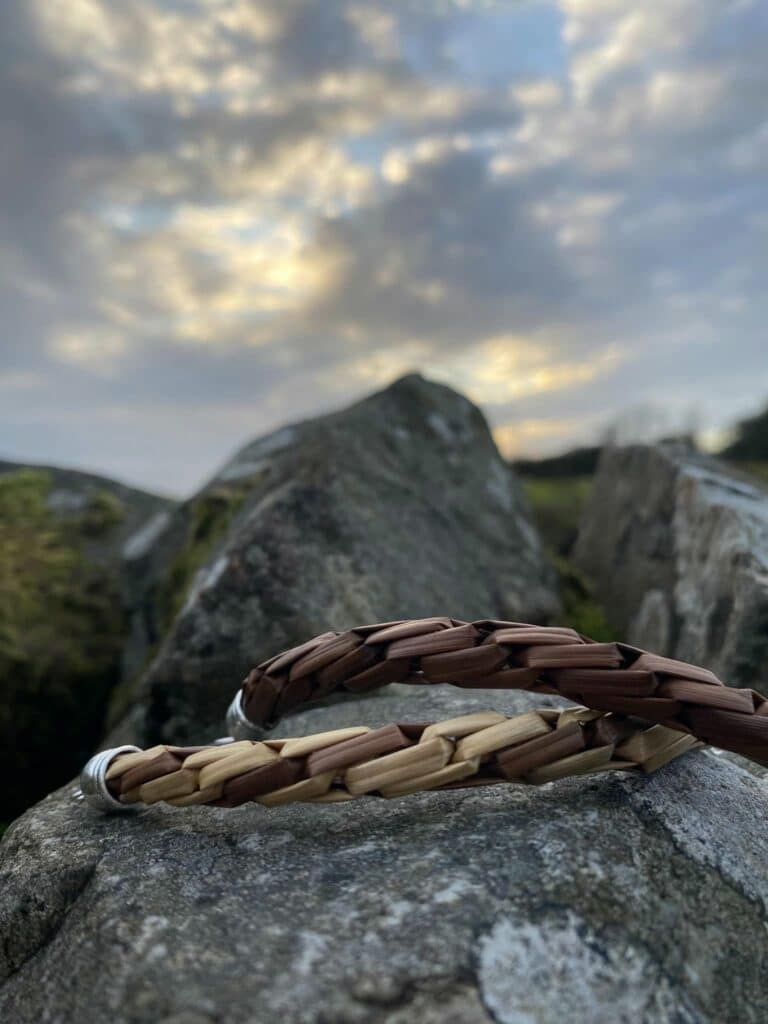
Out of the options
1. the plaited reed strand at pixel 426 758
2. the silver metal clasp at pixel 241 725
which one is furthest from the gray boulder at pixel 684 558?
the silver metal clasp at pixel 241 725

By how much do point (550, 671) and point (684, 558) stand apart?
81.1 inches

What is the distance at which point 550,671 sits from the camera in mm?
1376

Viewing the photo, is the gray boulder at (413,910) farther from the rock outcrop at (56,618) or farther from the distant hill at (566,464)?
the distant hill at (566,464)

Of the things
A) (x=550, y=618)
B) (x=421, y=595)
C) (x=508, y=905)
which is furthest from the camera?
(x=550, y=618)

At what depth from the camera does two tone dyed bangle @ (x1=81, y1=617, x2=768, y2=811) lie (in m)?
1.33

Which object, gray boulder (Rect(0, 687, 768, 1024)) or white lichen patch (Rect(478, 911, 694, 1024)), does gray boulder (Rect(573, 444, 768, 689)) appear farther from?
white lichen patch (Rect(478, 911, 694, 1024))

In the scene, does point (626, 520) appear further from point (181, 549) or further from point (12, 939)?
point (12, 939)

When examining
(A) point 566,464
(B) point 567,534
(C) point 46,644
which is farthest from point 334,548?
(A) point 566,464

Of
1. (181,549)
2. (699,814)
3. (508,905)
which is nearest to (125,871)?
(508,905)

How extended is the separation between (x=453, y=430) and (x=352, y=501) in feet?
4.08

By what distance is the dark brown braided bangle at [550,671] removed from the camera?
1.33m

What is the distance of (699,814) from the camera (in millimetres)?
1380

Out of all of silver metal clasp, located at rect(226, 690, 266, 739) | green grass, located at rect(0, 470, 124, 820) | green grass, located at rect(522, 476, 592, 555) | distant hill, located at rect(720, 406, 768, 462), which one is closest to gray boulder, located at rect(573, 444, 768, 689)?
green grass, located at rect(522, 476, 592, 555)

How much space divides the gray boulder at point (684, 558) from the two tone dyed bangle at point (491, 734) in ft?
3.75
